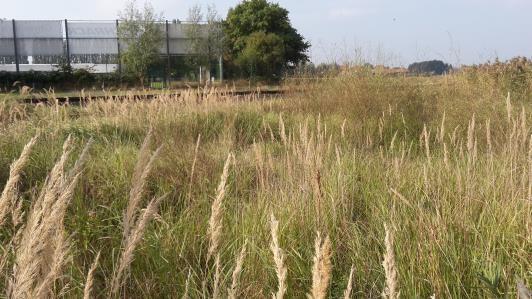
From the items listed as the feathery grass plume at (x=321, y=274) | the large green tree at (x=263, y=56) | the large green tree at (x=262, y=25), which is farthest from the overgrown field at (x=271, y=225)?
the large green tree at (x=262, y=25)

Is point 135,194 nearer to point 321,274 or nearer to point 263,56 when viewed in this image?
point 321,274

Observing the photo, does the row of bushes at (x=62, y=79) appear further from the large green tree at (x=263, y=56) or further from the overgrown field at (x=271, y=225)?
the overgrown field at (x=271, y=225)

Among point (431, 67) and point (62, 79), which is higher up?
point (62, 79)

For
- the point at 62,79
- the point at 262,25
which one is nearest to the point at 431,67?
the point at 62,79

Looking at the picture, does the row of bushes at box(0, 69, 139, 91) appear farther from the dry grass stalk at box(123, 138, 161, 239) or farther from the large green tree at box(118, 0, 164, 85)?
the dry grass stalk at box(123, 138, 161, 239)

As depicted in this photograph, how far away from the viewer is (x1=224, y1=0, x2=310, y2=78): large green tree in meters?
35.0

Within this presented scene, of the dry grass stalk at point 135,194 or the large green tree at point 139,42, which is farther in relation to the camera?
the large green tree at point 139,42

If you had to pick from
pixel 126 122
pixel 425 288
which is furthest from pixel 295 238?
pixel 126 122

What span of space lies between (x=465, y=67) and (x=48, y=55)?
25552 millimetres

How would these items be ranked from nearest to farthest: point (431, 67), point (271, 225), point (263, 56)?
point (271, 225) < point (431, 67) < point (263, 56)

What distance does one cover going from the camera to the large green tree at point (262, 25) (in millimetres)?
34969

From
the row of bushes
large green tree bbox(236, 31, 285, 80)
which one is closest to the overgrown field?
the row of bushes

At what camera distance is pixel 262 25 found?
116ft

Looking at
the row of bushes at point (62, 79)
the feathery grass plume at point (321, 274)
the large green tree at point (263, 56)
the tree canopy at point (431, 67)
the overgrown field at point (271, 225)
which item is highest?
the large green tree at point (263, 56)
